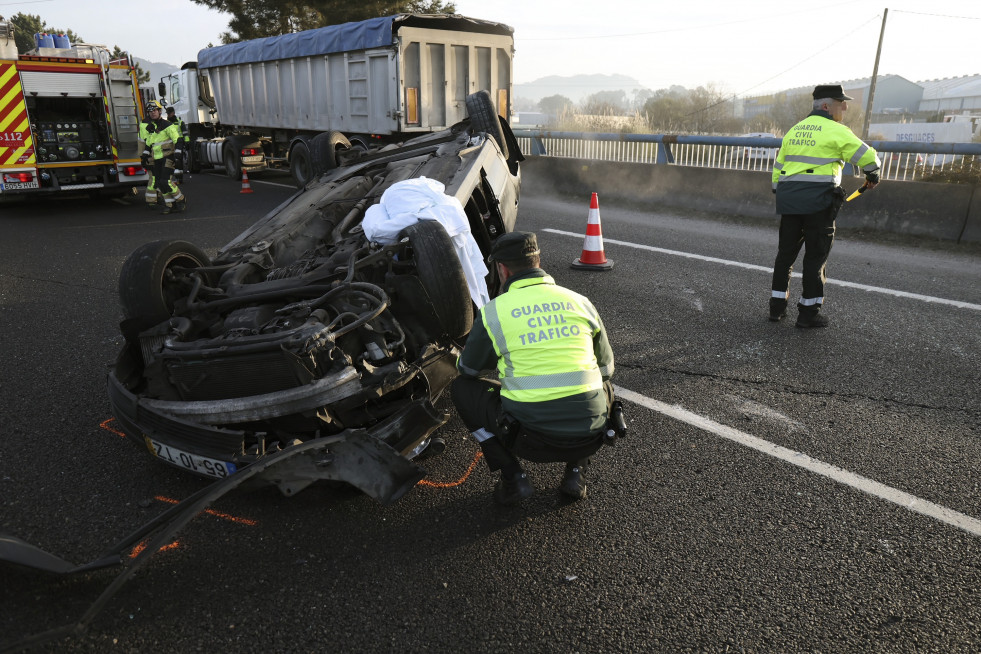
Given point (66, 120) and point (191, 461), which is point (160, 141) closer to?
point (66, 120)

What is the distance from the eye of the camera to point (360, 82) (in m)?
12.9

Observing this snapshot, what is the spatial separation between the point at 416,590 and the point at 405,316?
1572mm

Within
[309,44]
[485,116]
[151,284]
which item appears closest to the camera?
[151,284]

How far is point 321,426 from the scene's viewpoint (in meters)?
3.08

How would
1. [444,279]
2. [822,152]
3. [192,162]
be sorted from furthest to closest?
[192,162], [822,152], [444,279]

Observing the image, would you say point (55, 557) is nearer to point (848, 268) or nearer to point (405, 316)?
point (405, 316)

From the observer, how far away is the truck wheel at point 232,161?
634 inches

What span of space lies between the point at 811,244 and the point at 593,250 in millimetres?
2350

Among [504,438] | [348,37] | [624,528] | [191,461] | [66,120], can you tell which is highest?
[348,37]

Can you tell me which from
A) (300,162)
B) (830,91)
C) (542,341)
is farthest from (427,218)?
(300,162)

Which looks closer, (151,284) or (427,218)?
(151,284)

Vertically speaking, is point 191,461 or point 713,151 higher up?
point 713,151

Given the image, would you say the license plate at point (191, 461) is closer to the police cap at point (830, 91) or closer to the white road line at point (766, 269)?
the police cap at point (830, 91)

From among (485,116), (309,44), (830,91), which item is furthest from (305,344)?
(309,44)
